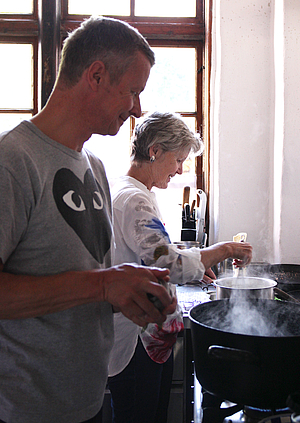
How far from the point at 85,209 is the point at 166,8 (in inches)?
95.7

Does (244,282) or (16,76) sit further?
(16,76)

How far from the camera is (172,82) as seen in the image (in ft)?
9.10

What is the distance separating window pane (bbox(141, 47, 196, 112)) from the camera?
276 cm

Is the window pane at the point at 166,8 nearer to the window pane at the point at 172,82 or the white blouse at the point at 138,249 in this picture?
the window pane at the point at 172,82

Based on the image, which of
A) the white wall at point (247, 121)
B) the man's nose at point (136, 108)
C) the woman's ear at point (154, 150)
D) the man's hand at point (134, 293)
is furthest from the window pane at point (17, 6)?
the man's hand at point (134, 293)

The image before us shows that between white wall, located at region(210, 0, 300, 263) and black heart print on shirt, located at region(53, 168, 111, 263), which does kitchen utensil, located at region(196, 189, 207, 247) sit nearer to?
white wall, located at region(210, 0, 300, 263)

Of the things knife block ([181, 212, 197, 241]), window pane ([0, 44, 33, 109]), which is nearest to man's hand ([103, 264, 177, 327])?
knife block ([181, 212, 197, 241])

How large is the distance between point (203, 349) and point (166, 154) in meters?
0.80

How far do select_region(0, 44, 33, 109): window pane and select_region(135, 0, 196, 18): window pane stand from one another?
838 mm

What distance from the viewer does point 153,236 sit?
1.20 metres

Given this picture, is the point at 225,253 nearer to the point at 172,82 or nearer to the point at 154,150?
the point at 154,150

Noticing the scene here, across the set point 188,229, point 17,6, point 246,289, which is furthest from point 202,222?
point 17,6

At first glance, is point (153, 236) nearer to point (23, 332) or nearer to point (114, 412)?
point (23, 332)

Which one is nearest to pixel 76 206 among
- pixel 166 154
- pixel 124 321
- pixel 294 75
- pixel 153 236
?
pixel 153 236
